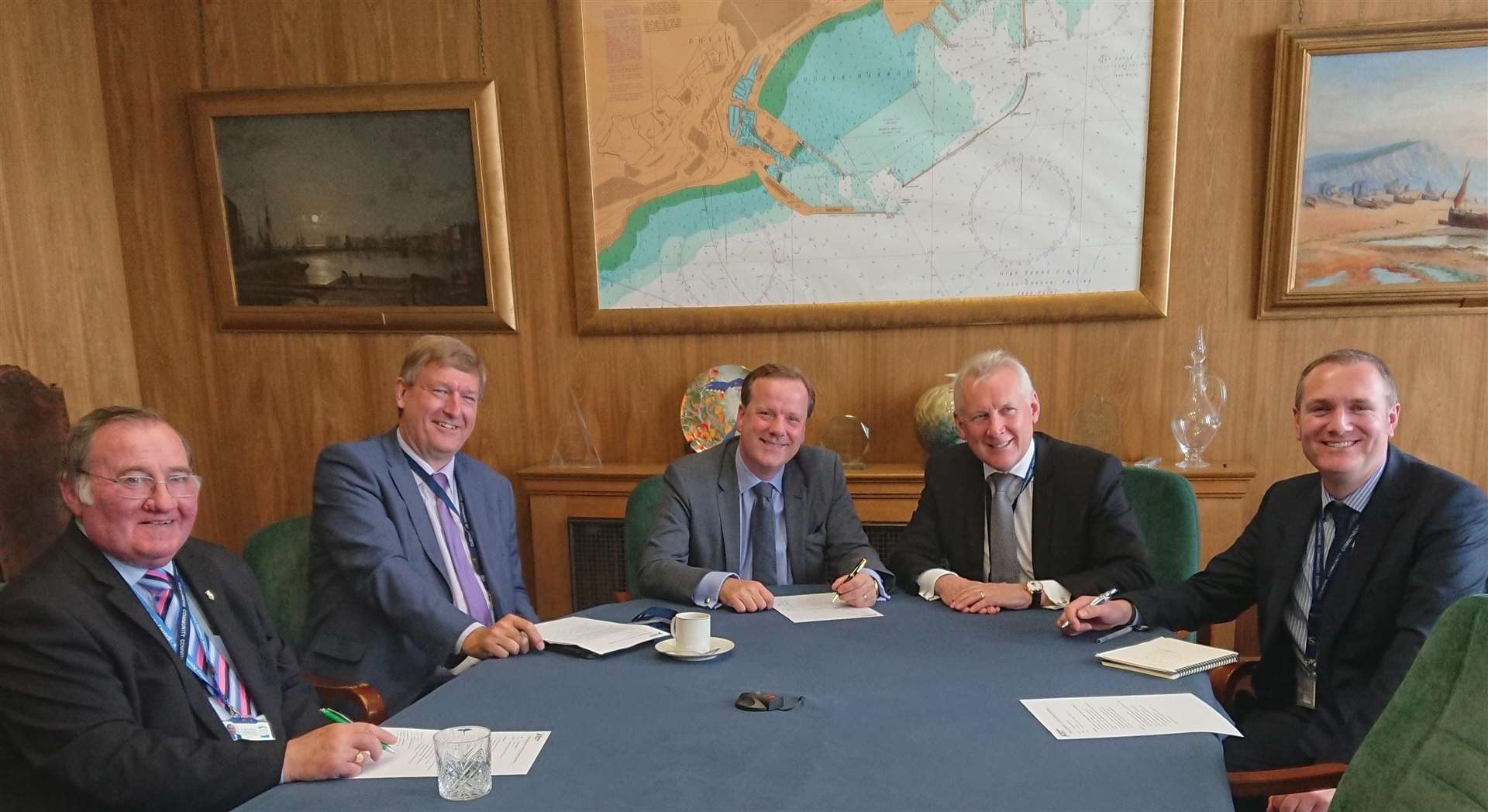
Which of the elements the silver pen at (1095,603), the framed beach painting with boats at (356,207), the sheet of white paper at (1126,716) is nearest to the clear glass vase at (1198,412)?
the silver pen at (1095,603)

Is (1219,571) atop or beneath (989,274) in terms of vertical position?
beneath

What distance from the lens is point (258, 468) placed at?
4.07m

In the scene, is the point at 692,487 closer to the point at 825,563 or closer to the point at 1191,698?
the point at 825,563

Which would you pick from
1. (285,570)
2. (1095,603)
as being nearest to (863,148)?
(1095,603)

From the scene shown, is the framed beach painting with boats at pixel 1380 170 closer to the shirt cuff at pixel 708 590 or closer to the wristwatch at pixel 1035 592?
the wristwatch at pixel 1035 592

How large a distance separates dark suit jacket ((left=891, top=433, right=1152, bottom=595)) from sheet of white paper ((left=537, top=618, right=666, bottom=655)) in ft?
2.58

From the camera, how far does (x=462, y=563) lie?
8.52 feet

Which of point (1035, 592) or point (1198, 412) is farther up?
point (1198, 412)

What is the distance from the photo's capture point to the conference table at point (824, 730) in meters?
1.30

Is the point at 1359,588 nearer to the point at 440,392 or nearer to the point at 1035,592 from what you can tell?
the point at 1035,592

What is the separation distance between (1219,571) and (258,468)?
3.80m

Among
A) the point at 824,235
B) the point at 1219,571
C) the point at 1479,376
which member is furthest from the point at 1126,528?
the point at 1479,376

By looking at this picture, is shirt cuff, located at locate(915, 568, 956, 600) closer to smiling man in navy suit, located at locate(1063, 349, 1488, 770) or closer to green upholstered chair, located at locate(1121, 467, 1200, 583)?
smiling man in navy suit, located at locate(1063, 349, 1488, 770)

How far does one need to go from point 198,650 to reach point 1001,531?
1.93 m
